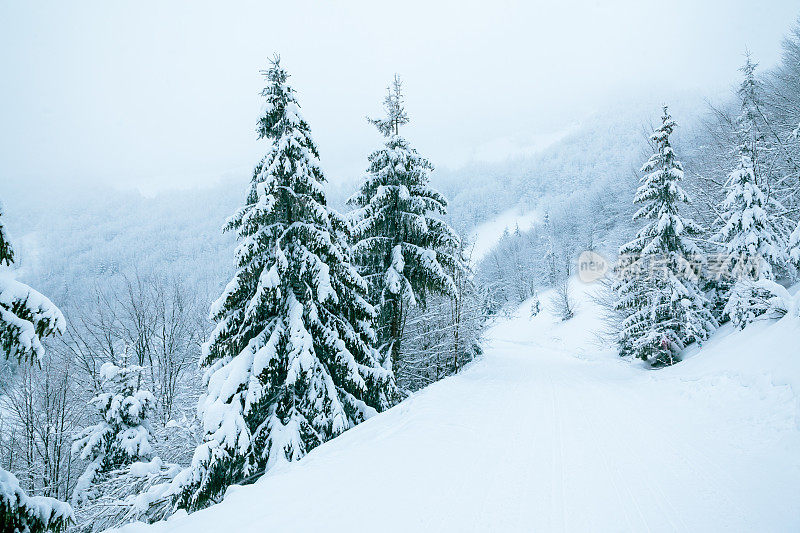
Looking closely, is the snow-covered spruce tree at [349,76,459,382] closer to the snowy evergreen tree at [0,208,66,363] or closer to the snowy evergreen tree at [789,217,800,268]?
the snowy evergreen tree at [0,208,66,363]

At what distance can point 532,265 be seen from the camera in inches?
3191

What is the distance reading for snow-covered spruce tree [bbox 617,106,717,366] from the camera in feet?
51.7

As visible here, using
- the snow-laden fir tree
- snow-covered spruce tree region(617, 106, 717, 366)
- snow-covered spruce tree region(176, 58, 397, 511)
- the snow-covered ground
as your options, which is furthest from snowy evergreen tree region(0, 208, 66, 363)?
snow-covered spruce tree region(617, 106, 717, 366)

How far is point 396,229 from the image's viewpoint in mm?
13578

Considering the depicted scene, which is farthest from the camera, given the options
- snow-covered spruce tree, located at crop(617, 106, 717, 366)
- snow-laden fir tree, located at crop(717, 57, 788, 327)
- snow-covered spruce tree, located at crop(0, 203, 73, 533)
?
snow-covered spruce tree, located at crop(617, 106, 717, 366)

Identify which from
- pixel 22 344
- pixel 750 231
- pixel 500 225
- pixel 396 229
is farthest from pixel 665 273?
pixel 500 225

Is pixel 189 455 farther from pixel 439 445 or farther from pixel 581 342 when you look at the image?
pixel 581 342

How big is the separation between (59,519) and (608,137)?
22533cm

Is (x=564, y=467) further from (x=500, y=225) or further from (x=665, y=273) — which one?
(x=500, y=225)

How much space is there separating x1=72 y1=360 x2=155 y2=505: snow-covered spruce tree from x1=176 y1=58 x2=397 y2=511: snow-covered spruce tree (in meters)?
5.61

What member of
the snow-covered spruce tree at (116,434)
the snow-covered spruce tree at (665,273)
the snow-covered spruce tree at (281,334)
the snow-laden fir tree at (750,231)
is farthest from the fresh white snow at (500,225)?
the snow-covered spruce tree at (281,334)

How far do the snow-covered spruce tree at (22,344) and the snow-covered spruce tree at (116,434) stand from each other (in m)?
10.9

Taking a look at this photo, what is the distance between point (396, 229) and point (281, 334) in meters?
6.44

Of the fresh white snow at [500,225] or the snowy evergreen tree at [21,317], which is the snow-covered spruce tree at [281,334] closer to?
the snowy evergreen tree at [21,317]
